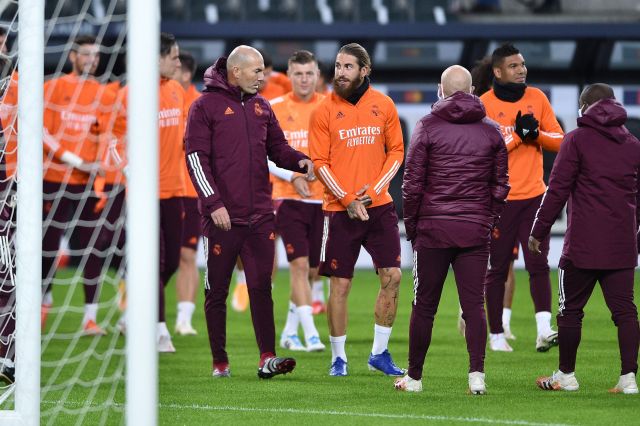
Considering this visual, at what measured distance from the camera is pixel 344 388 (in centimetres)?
791

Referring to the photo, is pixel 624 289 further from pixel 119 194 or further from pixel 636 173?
pixel 119 194

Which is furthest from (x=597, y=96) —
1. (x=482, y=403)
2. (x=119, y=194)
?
(x=119, y=194)

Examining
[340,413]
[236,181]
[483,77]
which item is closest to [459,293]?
[340,413]

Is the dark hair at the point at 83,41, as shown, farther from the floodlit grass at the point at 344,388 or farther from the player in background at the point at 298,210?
the floodlit grass at the point at 344,388

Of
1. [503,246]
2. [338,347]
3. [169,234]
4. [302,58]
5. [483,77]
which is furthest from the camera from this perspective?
[483,77]

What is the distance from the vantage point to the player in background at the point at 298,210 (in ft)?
32.8

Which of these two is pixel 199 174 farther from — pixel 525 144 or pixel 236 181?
pixel 525 144

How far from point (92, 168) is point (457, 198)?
4252mm

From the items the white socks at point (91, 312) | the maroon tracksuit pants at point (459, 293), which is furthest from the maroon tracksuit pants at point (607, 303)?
the white socks at point (91, 312)

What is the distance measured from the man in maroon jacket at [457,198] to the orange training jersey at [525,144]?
7.45 ft

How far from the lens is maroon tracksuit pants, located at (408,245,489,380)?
294 inches

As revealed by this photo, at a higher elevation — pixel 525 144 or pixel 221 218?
pixel 525 144

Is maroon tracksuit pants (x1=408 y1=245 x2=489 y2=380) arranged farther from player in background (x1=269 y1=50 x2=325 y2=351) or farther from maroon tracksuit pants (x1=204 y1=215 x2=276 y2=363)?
player in background (x1=269 y1=50 x2=325 y2=351)

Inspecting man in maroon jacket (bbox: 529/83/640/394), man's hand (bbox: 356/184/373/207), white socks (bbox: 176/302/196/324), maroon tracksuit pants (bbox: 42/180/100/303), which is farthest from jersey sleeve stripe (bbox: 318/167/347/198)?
white socks (bbox: 176/302/196/324)
